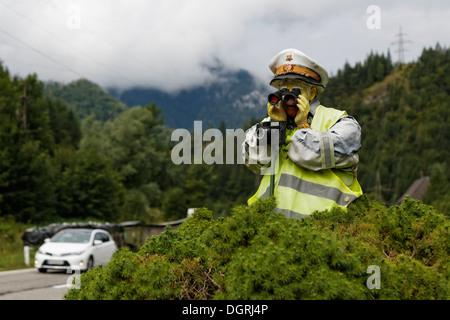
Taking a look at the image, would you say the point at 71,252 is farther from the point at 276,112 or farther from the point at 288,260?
the point at 288,260

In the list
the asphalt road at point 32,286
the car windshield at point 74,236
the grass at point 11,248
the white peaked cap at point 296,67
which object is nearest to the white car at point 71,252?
the car windshield at point 74,236

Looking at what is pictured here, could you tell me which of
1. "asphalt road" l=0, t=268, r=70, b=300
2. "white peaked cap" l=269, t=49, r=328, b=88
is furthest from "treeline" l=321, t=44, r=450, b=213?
"white peaked cap" l=269, t=49, r=328, b=88

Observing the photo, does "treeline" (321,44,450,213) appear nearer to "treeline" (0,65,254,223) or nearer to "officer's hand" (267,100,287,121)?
"treeline" (0,65,254,223)

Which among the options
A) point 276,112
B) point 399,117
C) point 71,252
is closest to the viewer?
point 276,112

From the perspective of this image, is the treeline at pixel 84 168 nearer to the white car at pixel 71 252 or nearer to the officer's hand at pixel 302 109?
the white car at pixel 71 252

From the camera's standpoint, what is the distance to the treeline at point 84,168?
109 feet

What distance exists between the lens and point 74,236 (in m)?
16.6

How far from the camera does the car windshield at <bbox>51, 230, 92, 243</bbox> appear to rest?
1633 cm

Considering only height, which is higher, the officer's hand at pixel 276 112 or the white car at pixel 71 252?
the officer's hand at pixel 276 112

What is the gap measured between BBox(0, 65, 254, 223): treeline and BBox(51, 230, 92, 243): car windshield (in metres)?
5.67

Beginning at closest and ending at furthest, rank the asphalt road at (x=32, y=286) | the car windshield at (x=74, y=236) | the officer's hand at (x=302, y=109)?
1. the officer's hand at (x=302, y=109)
2. the asphalt road at (x=32, y=286)
3. the car windshield at (x=74, y=236)

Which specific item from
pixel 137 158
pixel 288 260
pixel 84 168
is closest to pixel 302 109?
pixel 288 260

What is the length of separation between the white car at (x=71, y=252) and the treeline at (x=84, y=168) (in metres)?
5.82

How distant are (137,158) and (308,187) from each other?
5460 cm
